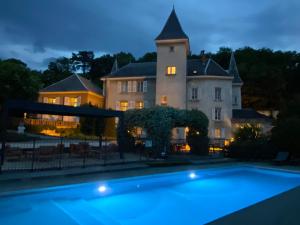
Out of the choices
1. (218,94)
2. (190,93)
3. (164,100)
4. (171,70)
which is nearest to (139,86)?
(164,100)

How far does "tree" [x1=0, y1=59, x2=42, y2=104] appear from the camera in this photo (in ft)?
111

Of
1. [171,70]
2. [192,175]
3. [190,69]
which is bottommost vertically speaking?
[192,175]

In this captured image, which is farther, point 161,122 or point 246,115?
point 246,115

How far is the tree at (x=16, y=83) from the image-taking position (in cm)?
3385

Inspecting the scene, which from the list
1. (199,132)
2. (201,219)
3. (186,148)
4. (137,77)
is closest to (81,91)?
(137,77)

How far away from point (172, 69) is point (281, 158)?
18762 millimetres

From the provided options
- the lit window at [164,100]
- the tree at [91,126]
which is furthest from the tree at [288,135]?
the tree at [91,126]

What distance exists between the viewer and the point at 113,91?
4047cm

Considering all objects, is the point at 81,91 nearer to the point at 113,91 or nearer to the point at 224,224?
the point at 113,91

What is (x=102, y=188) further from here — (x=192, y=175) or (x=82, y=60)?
(x=82, y=60)

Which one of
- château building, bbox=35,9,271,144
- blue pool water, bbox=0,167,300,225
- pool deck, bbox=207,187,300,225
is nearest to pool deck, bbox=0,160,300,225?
pool deck, bbox=207,187,300,225

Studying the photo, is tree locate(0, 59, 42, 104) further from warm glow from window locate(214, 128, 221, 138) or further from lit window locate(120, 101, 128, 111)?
warm glow from window locate(214, 128, 221, 138)

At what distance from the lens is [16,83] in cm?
3456

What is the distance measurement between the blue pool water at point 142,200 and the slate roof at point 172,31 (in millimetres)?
23275
